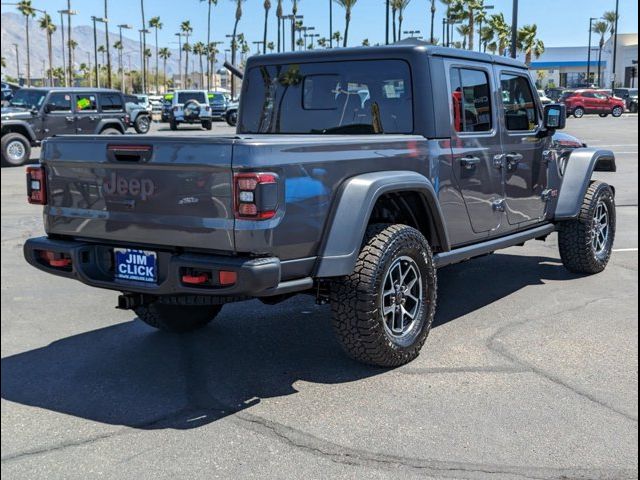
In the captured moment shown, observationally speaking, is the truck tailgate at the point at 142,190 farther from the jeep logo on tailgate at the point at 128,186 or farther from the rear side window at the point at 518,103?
the rear side window at the point at 518,103

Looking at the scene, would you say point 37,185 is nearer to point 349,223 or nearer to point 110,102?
point 349,223

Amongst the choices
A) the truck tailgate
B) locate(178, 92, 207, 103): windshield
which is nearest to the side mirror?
the truck tailgate

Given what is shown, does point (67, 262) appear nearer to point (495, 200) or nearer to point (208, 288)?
point (208, 288)

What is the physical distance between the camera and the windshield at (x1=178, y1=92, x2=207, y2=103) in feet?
118

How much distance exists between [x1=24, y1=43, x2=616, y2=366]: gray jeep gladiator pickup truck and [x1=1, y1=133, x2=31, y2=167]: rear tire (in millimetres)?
13859

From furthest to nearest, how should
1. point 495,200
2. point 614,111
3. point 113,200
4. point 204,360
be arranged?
point 614,111 < point 495,200 < point 204,360 < point 113,200

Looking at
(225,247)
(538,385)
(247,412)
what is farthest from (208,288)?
(538,385)

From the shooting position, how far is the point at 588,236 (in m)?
6.73

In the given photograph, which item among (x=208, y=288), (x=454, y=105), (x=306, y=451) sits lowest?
(x=306, y=451)

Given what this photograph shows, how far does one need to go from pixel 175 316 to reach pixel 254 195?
1.76 meters

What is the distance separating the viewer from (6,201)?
11984 millimetres

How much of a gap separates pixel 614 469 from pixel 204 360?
2458 millimetres

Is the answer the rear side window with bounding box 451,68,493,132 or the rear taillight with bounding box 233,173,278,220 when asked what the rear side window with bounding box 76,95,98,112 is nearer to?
the rear side window with bounding box 451,68,493,132

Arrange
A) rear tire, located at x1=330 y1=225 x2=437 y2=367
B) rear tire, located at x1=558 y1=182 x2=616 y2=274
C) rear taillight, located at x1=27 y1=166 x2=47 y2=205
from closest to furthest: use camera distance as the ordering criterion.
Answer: rear tire, located at x1=330 y1=225 x2=437 y2=367 → rear taillight, located at x1=27 y1=166 x2=47 y2=205 → rear tire, located at x1=558 y1=182 x2=616 y2=274
